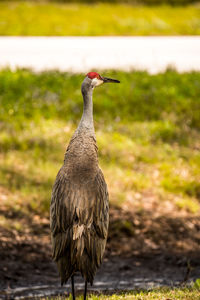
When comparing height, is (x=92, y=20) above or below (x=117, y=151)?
above

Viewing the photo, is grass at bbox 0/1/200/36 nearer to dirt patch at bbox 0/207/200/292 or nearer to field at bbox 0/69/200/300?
field at bbox 0/69/200/300

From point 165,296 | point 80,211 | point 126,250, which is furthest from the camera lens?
point 126,250

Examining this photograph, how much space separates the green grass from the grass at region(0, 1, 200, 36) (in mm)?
6608

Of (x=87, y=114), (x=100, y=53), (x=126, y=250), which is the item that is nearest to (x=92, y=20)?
(x=100, y=53)

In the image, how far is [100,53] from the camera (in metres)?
15.6

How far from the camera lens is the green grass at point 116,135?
852 cm

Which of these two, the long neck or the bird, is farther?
the long neck

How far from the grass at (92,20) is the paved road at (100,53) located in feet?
4.02

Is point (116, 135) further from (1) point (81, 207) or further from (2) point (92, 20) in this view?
(2) point (92, 20)

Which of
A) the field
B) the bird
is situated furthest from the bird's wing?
the field

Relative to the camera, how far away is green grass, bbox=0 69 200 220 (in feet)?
27.9

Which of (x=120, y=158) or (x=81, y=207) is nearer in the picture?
(x=81, y=207)

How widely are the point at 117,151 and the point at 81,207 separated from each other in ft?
17.5

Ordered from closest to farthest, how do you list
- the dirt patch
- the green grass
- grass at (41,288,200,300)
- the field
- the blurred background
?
1. grass at (41,288,200,300)
2. the dirt patch
3. the blurred background
4. the field
5. the green grass
